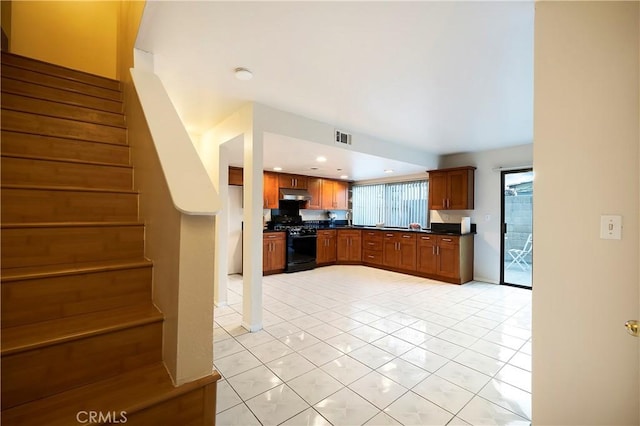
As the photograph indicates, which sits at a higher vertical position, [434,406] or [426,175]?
[426,175]

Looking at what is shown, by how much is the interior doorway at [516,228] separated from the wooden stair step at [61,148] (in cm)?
547

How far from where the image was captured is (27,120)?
1.80 meters

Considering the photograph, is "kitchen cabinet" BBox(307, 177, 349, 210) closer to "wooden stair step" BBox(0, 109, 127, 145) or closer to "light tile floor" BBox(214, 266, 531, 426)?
"light tile floor" BBox(214, 266, 531, 426)

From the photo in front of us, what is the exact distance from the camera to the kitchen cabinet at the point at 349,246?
6.39m

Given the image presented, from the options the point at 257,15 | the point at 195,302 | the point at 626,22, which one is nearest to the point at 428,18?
the point at 626,22

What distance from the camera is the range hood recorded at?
5.88m

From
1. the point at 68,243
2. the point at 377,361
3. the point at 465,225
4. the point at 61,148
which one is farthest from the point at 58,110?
the point at 465,225

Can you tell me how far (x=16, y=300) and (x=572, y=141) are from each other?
249 cm

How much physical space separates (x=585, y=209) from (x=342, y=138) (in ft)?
9.21

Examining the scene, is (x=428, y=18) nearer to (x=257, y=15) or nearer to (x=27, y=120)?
(x=257, y=15)

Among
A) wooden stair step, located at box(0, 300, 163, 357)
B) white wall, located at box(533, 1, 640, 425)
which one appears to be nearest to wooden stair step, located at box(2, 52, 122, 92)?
wooden stair step, located at box(0, 300, 163, 357)

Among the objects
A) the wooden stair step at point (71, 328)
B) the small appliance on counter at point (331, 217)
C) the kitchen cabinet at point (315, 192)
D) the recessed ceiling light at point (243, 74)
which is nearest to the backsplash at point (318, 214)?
the small appliance on counter at point (331, 217)

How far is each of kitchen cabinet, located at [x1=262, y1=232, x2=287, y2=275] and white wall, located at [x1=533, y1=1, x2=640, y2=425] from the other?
4474mm

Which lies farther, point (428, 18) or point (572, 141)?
point (428, 18)
